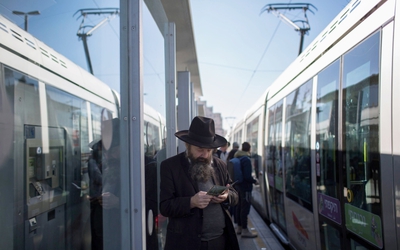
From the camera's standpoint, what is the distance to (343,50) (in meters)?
3.66

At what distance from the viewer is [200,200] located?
2.50 meters

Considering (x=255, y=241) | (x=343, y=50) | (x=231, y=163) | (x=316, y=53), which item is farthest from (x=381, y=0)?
(x=255, y=241)

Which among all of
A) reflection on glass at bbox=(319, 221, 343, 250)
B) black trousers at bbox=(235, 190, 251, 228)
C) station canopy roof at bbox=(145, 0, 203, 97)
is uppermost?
station canopy roof at bbox=(145, 0, 203, 97)

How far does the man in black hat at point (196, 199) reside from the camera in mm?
2555

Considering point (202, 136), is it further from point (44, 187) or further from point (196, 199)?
point (44, 187)

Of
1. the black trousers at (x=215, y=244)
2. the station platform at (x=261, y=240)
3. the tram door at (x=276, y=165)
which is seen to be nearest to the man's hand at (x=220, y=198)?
the black trousers at (x=215, y=244)

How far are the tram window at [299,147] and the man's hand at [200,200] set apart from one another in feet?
7.74

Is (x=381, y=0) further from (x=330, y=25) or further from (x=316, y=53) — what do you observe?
(x=316, y=53)

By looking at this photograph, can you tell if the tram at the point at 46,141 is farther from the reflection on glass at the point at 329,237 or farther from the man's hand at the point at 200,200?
the reflection on glass at the point at 329,237

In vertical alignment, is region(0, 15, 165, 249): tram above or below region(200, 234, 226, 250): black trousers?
above

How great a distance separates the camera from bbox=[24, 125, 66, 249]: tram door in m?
2.19

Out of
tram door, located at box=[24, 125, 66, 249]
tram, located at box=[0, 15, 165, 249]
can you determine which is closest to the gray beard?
tram, located at box=[0, 15, 165, 249]

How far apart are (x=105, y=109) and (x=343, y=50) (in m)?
2.37

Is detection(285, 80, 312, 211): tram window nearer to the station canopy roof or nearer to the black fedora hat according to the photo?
the station canopy roof
